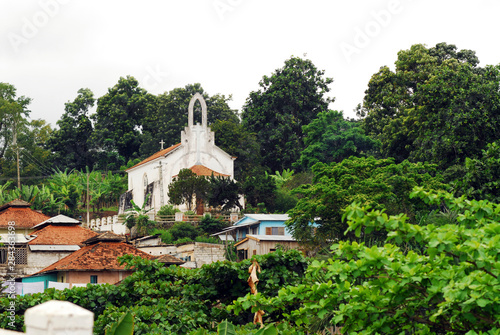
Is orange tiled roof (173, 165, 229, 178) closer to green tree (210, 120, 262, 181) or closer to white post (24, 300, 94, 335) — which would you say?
green tree (210, 120, 262, 181)

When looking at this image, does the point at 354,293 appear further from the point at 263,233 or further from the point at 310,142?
the point at 310,142

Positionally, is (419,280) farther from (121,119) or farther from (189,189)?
(121,119)

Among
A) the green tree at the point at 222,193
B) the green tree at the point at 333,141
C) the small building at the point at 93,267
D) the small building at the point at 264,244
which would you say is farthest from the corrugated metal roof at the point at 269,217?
the small building at the point at 93,267

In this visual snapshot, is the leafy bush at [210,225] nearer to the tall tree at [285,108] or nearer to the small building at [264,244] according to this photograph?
the small building at [264,244]

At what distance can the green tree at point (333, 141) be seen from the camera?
2066 inches

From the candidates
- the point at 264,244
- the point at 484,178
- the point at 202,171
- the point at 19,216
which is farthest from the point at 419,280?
the point at 202,171

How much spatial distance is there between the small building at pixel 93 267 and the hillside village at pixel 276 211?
0.08m

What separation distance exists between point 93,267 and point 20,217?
15820mm

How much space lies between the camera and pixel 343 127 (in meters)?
54.8

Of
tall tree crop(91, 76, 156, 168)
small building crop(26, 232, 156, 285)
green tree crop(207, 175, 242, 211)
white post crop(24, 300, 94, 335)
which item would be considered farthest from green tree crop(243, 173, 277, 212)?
white post crop(24, 300, 94, 335)

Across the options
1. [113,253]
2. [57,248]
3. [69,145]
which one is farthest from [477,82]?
[69,145]

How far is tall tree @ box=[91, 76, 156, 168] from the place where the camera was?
72938 mm

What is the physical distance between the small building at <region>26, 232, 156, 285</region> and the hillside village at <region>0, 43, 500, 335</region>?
8 centimetres

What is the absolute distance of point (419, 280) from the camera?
21.3 ft
